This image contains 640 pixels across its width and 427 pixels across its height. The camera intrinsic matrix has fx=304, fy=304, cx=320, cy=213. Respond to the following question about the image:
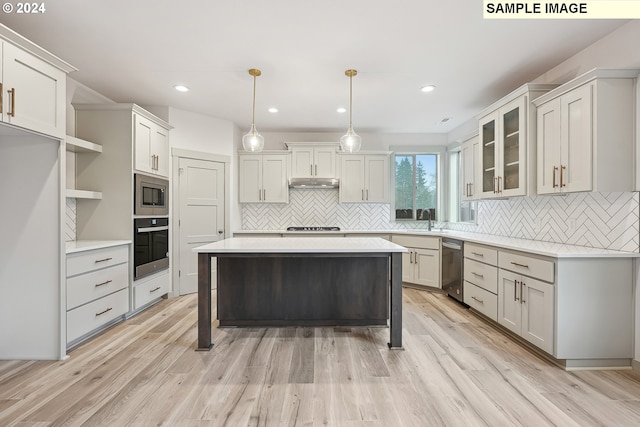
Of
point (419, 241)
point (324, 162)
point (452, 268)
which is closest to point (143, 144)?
point (324, 162)

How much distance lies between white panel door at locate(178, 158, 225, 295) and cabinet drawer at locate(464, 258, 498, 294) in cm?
354

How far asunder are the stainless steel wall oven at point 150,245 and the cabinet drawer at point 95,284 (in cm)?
18

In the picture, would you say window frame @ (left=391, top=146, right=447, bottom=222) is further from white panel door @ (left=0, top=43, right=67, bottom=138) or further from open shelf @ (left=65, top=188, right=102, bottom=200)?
white panel door @ (left=0, top=43, right=67, bottom=138)

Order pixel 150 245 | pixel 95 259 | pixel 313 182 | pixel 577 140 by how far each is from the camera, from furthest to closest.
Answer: pixel 313 182, pixel 150 245, pixel 95 259, pixel 577 140

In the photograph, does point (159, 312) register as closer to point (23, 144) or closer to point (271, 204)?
point (23, 144)

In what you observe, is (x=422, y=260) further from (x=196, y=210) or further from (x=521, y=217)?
(x=196, y=210)

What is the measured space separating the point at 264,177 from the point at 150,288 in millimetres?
2420

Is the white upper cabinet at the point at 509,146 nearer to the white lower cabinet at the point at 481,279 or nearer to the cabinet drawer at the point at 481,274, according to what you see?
the white lower cabinet at the point at 481,279

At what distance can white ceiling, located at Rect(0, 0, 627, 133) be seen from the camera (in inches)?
88.2

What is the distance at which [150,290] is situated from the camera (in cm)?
375

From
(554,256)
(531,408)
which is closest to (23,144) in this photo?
(531,408)

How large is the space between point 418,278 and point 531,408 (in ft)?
9.59

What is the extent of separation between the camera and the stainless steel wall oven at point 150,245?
3.47 m

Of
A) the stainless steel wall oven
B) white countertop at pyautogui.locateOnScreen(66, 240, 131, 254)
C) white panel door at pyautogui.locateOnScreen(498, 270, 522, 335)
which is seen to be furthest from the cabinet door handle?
white panel door at pyautogui.locateOnScreen(498, 270, 522, 335)
